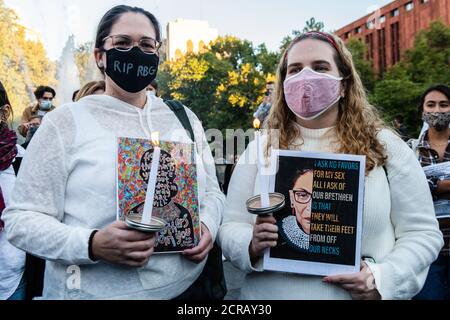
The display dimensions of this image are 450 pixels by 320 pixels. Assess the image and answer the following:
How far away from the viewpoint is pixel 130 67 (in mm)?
1880

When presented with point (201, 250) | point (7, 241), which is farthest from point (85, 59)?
point (201, 250)

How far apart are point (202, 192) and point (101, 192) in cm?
48

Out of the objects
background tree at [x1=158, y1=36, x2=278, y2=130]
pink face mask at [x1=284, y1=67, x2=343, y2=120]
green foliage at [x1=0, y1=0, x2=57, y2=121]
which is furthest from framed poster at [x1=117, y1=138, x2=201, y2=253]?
background tree at [x1=158, y1=36, x2=278, y2=130]

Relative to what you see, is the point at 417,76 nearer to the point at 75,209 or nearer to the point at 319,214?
the point at 319,214

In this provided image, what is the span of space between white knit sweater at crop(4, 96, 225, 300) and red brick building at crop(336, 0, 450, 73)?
4877 cm

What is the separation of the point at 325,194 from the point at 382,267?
14.1 inches

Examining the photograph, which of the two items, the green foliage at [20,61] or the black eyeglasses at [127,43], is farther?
the green foliage at [20,61]

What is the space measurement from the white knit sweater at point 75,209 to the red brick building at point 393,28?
48.8 meters

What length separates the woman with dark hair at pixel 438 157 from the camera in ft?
10.3

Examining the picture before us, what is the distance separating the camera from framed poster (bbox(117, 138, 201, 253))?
1.67 m

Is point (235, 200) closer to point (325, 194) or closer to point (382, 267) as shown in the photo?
point (325, 194)

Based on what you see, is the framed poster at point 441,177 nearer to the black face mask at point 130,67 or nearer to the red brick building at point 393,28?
the black face mask at point 130,67

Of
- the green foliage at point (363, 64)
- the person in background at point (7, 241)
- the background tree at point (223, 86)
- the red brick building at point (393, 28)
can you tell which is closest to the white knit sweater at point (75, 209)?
the person in background at point (7, 241)

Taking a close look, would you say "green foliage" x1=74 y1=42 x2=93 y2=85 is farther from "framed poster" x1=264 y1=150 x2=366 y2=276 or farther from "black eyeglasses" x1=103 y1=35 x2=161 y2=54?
"framed poster" x1=264 y1=150 x2=366 y2=276
